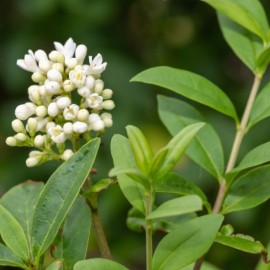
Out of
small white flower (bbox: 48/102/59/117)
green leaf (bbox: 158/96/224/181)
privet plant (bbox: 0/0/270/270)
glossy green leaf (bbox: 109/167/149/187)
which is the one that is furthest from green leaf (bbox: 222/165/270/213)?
small white flower (bbox: 48/102/59/117)

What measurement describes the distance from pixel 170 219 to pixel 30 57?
29.2 inches

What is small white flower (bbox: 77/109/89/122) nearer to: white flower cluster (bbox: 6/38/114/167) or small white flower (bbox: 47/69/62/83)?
white flower cluster (bbox: 6/38/114/167)

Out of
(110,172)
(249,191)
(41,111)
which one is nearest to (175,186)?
(249,191)

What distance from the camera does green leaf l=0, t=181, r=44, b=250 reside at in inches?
86.4

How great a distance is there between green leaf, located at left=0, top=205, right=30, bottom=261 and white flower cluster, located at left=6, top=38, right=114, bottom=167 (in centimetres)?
20

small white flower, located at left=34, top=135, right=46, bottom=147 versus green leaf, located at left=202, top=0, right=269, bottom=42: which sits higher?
green leaf, located at left=202, top=0, right=269, bottom=42

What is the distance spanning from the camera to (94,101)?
2088 mm

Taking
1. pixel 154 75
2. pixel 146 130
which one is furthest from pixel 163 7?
pixel 154 75

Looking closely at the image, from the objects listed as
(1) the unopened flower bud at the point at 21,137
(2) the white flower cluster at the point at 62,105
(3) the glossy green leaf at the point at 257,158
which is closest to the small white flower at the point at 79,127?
(2) the white flower cluster at the point at 62,105

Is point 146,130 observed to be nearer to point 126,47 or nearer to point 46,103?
point 126,47

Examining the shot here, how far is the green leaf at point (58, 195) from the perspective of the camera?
6.21ft

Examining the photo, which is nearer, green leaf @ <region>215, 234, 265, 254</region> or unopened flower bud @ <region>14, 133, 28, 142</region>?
green leaf @ <region>215, 234, 265, 254</region>

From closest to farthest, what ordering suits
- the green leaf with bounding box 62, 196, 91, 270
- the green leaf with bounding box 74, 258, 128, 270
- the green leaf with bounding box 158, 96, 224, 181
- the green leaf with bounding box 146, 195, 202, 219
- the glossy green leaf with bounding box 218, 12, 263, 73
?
the green leaf with bounding box 146, 195, 202, 219 → the green leaf with bounding box 74, 258, 128, 270 → the green leaf with bounding box 62, 196, 91, 270 → the green leaf with bounding box 158, 96, 224, 181 → the glossy green leaf with bounding box 218, 12, 263, 73

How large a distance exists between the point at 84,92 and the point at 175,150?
0.40 m
